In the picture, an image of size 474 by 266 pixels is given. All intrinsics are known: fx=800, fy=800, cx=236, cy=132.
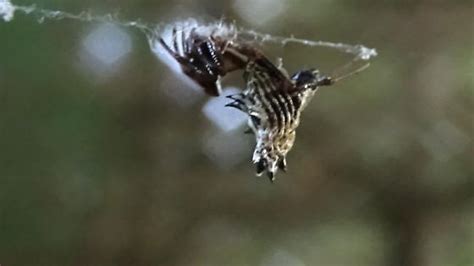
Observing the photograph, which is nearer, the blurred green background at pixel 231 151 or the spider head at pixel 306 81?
the spider head at pixel 306 81

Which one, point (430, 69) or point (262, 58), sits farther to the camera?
point (430, 69)

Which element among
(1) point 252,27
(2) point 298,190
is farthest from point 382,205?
(1) point 252,27

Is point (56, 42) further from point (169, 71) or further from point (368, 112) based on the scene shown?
point (368, 112)

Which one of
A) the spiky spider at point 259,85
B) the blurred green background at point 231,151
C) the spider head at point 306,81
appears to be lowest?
the spiky spider at point 259,85

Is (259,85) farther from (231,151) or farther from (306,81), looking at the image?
(231,151)

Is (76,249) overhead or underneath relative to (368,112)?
underneath

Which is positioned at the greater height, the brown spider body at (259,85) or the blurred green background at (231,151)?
the blurred green background at (231,151)
